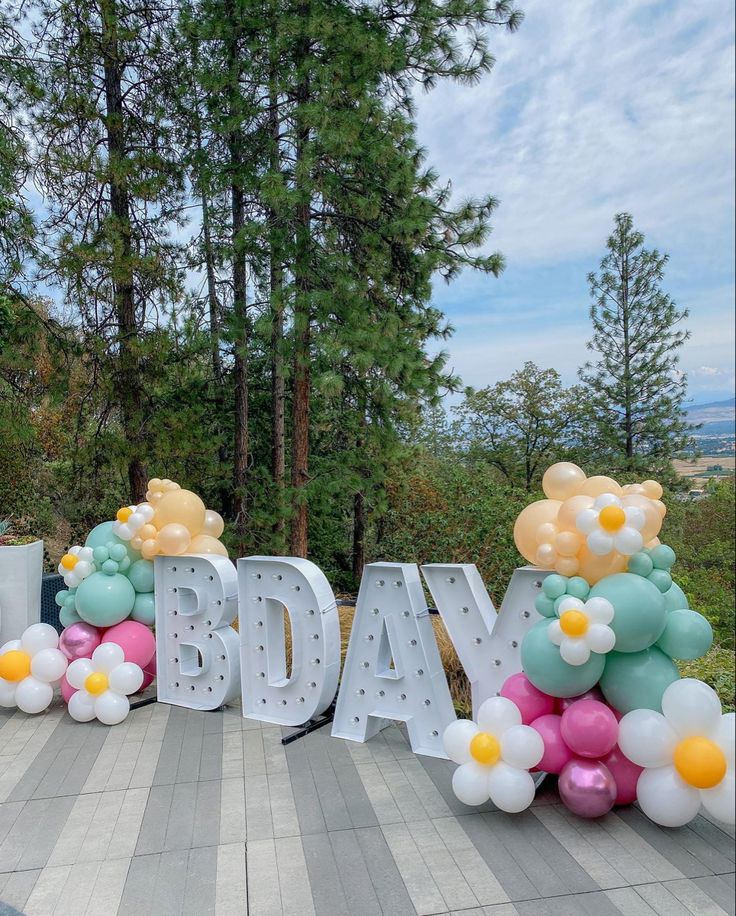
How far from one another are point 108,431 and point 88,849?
5682 millimetres

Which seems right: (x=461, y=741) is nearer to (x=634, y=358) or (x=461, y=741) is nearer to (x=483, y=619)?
(x=483, y=619)

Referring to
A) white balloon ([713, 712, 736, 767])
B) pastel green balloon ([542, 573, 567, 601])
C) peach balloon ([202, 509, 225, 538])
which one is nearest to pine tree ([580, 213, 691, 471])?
peach balloon ([202, 509, 225, 538])

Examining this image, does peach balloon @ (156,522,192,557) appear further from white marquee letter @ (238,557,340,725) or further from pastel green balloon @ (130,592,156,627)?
white marquee letter @ (238,557,340,725)

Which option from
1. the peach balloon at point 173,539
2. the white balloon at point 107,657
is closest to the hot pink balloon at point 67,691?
the white balloon at point 107,657

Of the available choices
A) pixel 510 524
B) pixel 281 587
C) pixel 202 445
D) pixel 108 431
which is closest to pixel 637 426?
pixel 510 524

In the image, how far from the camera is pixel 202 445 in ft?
26.9

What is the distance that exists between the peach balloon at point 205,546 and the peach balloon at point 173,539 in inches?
4.6

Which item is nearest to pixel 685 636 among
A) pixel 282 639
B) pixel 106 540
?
pixel 282 639

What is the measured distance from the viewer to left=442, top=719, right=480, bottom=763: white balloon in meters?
3.26

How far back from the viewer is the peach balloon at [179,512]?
4.94 metres

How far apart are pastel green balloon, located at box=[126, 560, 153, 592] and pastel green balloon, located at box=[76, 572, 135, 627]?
0.33 ft

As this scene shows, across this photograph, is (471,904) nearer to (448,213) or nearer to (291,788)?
(291,788)

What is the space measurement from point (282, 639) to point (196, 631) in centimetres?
64

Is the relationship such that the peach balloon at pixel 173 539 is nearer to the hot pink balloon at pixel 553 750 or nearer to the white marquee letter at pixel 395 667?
the white marquee letter at pixel 395 667
